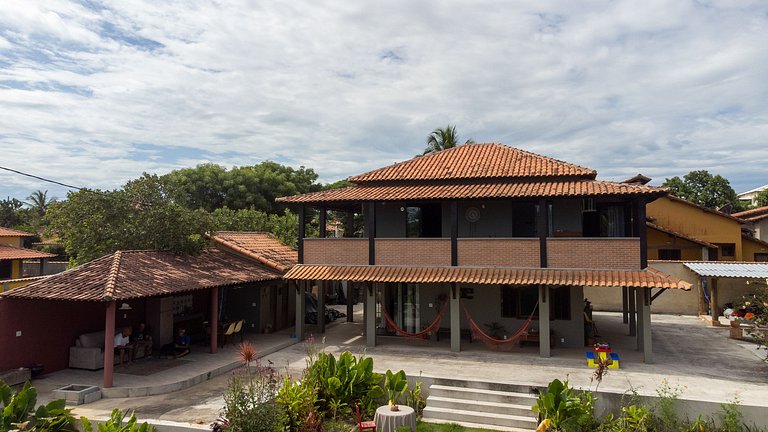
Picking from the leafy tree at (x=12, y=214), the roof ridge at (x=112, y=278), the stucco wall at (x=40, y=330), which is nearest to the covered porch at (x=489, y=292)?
the roof ridge at (x=112, y=278)

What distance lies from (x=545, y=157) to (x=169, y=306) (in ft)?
48.6

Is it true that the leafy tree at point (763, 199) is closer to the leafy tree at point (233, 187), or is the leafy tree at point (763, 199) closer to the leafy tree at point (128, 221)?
the leafy tree at point (233, 187)

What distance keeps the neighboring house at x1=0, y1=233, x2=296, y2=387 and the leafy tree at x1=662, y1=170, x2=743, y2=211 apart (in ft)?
134

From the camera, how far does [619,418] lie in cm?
1007

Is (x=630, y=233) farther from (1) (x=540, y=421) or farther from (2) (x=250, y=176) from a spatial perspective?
(2) (x=250, y=176)

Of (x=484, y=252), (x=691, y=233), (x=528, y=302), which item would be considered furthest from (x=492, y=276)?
(x=691, y=233)

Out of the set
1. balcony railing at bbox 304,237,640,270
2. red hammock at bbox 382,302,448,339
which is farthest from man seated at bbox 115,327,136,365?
red hammock at bbox 382,302,448,339

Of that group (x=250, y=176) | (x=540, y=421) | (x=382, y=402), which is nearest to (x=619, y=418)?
(x=540, y=421)

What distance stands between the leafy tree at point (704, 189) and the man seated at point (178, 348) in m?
44.9

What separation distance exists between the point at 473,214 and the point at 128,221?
13010 millimetres

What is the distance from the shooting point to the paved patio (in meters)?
11.6

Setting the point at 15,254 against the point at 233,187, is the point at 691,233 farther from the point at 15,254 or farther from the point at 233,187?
the point at 15,254

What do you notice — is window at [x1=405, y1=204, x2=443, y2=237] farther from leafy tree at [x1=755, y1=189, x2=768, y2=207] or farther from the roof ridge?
leafy tree at [x1=755, y1=189, x2=768, y2=207]

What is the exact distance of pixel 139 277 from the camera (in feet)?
46.2
